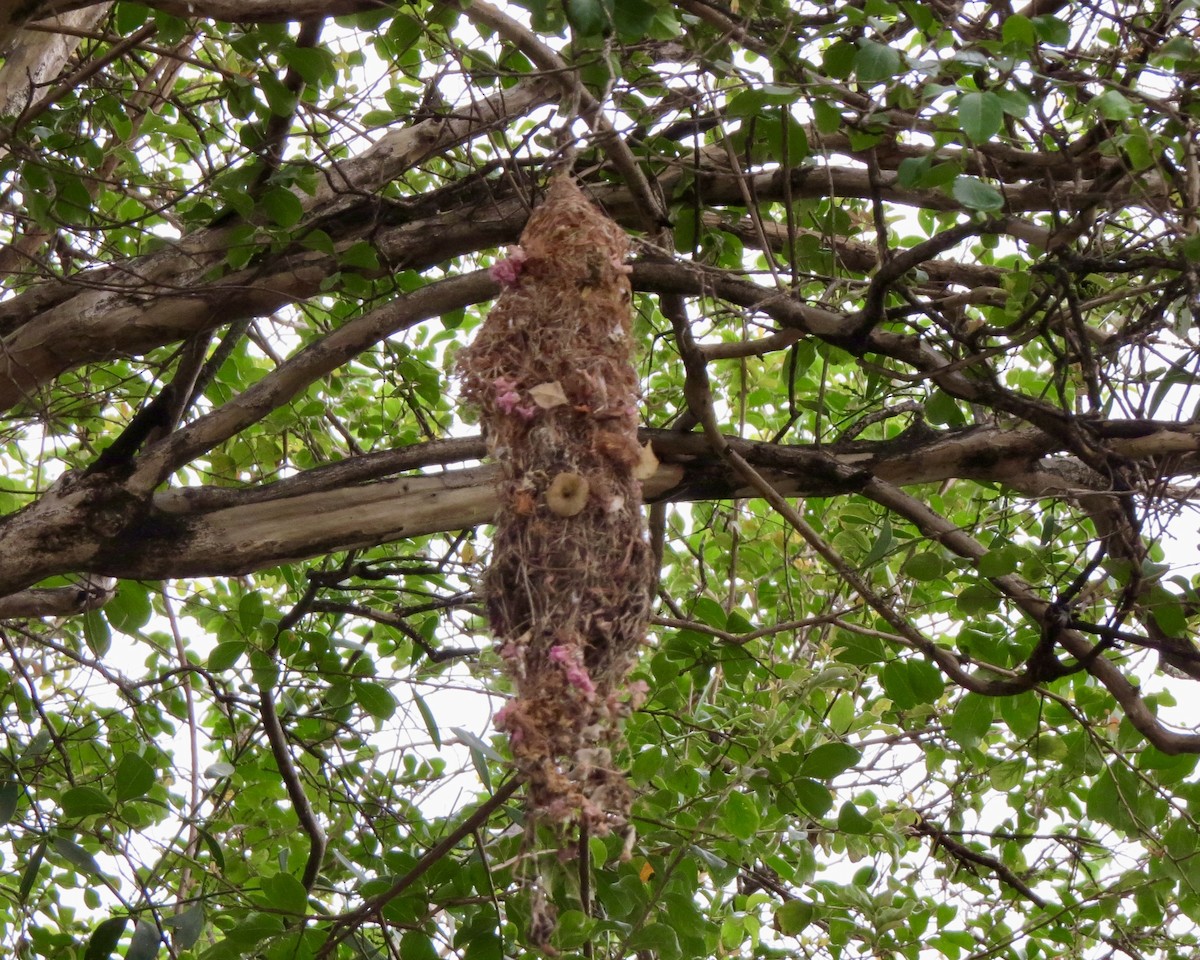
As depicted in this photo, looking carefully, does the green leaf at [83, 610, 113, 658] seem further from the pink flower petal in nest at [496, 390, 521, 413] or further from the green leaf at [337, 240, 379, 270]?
the pink flower petal in nest at [496, 390, 521, 413]

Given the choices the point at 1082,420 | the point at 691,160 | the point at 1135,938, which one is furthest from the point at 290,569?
the point at 1135,938

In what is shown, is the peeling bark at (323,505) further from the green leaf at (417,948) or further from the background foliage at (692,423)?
the green leaf at (417,948)

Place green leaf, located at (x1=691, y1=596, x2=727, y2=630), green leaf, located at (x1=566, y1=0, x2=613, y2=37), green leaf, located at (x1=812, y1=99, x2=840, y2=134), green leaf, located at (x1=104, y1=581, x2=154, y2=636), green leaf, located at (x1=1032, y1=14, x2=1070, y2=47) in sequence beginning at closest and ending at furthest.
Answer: green leaf, located at (x1=566, y1=0, x2=613, y2=37), green leaf, located at (x1=1032, y1=14, x2=1070, y2=47), green leaf, located at (x1=812, y1=99, x2=840, y2=134), green leaf, located at (x1=691, y1=596, x2=727, y2=630), green leaf, located at (x1=104, y1=581, x2=154, y2=636)


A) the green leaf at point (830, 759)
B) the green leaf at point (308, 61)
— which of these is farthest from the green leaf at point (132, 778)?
the green leaf at point (308, 61)

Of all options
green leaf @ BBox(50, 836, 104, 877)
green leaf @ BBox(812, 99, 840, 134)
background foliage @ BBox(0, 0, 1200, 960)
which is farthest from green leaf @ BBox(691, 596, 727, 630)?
green leaf @ BBox(50, 836, 104, 877)

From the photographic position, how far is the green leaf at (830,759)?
1723 mm

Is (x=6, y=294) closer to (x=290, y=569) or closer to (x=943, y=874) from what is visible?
(x=290, y=569)

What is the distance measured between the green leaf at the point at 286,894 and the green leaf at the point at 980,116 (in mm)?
1331

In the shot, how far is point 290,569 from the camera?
2428 mm

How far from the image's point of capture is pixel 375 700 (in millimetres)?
1931

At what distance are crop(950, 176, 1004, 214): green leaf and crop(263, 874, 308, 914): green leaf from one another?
1.28 metres

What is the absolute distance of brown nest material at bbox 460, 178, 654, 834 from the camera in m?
1.08

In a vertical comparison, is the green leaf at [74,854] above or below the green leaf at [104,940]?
above

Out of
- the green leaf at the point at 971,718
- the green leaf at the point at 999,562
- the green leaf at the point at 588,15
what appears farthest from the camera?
the green leaf at the point at 971,718
